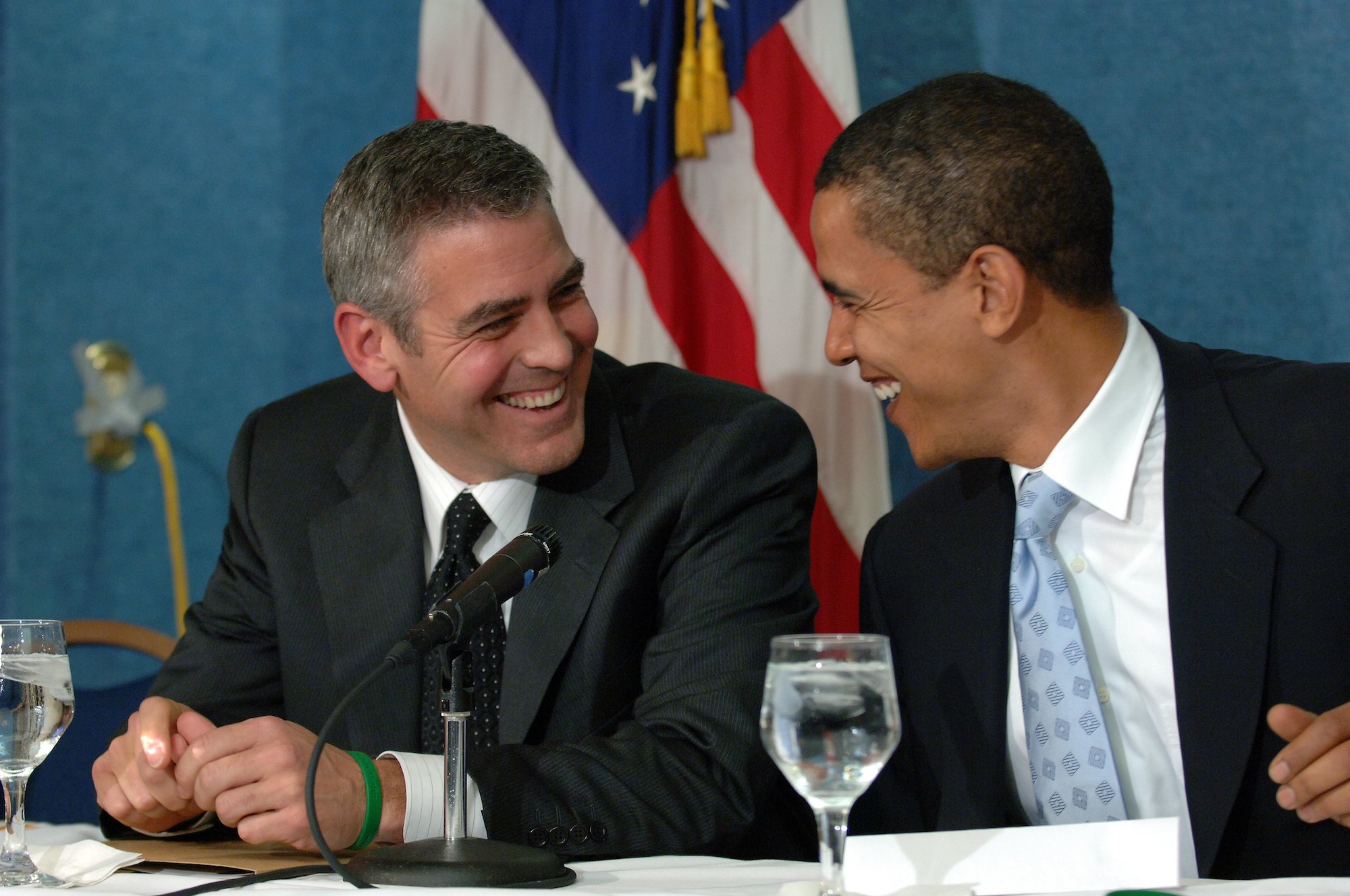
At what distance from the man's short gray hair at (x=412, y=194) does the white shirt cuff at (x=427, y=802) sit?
0.68 metres

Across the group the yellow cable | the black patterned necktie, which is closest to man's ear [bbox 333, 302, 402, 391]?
the black patterned necktie

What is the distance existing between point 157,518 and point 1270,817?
2.85 metres

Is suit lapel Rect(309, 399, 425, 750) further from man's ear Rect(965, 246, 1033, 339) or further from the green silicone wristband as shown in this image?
man's ear Rect(965, 246, 1033, 339)

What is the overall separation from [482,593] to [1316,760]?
2.64 feet

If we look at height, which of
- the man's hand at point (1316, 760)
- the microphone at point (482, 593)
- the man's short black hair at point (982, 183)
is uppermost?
the man's short black hair at point (982, 183)

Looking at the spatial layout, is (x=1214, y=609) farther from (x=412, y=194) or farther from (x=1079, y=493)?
(x=412, y=194)

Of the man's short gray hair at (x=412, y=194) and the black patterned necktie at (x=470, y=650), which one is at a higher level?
the man's short gray hair at (x=412, y=194)

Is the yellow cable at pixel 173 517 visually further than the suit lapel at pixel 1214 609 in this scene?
Yes

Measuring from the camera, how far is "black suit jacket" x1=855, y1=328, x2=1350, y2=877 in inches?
61.0

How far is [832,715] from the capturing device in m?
0.95

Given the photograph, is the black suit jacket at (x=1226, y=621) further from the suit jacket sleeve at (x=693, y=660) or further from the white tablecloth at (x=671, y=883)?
the white tablecloth at (x=671, y=883)

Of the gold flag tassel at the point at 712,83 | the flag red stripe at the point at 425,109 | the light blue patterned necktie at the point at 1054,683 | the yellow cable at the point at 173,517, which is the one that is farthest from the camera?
the yellow cable at the point at 173,517

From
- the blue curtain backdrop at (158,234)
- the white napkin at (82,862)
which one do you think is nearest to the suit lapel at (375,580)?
the white napkin at (82,862)

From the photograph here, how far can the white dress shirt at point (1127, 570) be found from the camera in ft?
5.31
